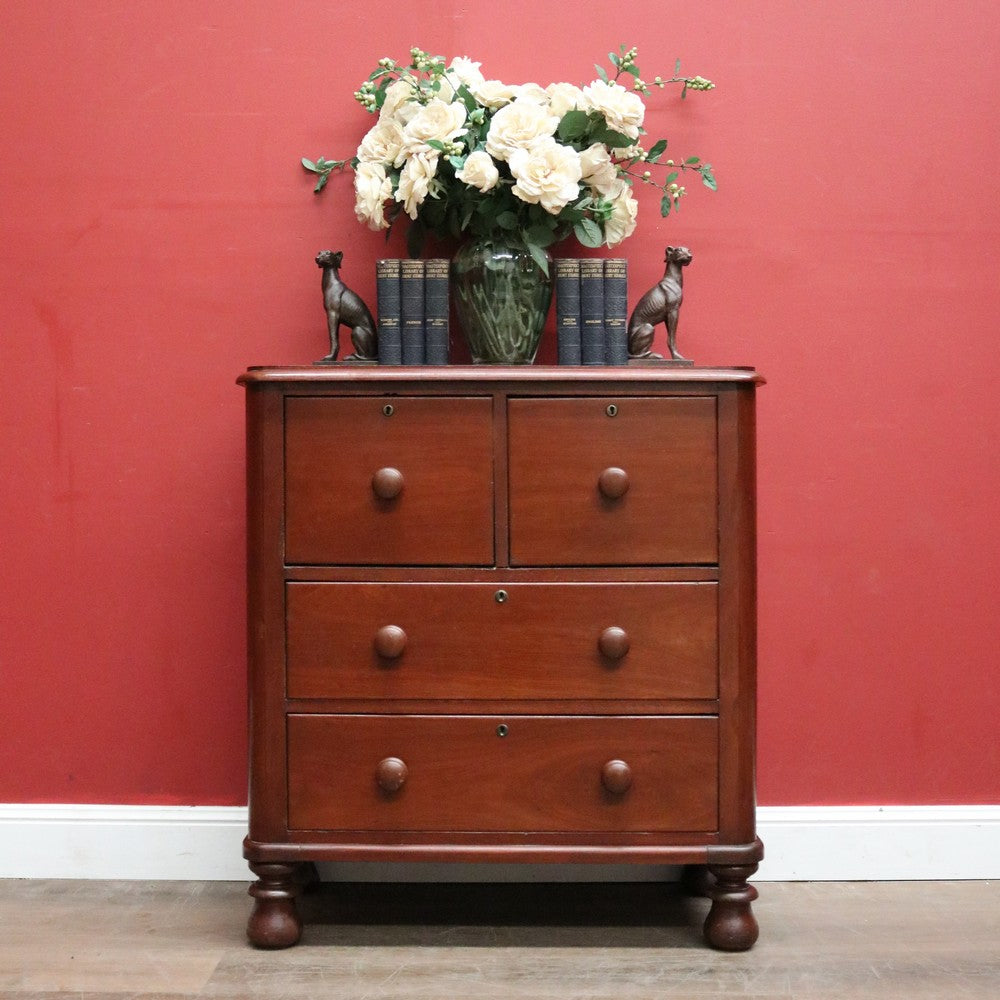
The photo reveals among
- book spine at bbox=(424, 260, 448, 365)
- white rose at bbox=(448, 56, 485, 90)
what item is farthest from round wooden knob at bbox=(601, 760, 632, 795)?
white rose at bbox=(448, 56, 485, 90)

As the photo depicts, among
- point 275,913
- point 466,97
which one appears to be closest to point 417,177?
point 466,97

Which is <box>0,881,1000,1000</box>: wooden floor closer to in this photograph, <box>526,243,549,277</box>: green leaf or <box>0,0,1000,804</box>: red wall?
<box>0,0,1000,804</box>: red wall

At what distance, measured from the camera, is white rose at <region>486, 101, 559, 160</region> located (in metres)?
1.92

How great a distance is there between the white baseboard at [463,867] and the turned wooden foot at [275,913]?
13.4 inches

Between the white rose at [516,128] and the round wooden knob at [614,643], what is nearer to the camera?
the round wooden knob at [614,643]

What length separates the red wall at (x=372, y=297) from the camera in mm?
2211

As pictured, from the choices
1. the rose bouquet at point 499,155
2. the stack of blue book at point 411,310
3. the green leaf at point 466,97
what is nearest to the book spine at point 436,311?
the stack of blue book at point 411,310

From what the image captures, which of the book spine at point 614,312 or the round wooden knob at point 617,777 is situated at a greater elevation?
the book spine at point 614,312

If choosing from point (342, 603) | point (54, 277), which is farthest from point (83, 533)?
point (342, 603)

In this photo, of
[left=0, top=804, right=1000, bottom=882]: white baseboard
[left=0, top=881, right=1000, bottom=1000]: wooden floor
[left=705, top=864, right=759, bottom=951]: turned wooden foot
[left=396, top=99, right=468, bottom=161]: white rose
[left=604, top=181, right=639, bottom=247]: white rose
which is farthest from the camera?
[left=0, top=804, right=1000, bottom=882]: white baseboard

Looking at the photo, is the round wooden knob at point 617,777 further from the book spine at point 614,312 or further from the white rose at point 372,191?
the white rose at point 372,191

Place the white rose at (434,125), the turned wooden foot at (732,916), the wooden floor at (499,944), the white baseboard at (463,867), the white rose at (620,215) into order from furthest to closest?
the white baseboard at (463,867) < the white rose at (620,215) < the white rose at (434,125) < the turned wooden foot at (732,916) < the wooden floor at (499,944)

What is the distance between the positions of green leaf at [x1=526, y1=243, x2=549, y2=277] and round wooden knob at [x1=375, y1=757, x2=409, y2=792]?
2.92ft

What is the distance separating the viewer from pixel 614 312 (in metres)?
2.01
